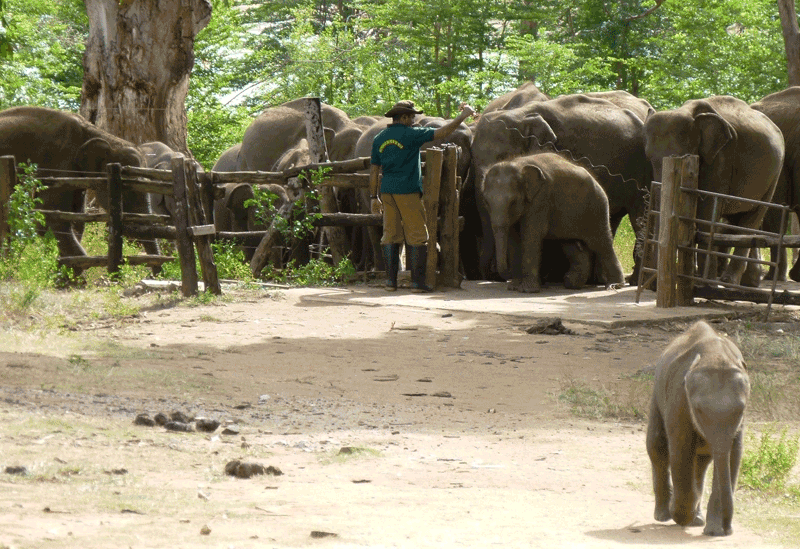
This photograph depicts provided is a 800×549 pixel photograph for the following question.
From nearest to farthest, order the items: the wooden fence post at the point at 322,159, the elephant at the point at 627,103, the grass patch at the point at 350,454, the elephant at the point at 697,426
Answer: the elephant at the point at 697,426 < the grass patch at the point at 350,454 < the wooden fence post at the point at 322,159 < the elephant at the point at 627,103

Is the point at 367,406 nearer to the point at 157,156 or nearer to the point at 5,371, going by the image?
the point at 5,371

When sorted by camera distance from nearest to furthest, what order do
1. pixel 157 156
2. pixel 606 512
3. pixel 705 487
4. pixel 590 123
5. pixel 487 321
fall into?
pixel 606 512 < pixel 705 487 < pixel 487 321 < pixel 590 123 < pixel 157 156

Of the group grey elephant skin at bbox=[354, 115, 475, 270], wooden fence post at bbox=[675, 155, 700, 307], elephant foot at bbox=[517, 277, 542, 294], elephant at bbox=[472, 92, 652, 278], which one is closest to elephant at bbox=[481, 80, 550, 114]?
elephant at bbox=[472, 92, 652, 278]

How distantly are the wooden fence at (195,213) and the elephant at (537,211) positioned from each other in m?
0.56

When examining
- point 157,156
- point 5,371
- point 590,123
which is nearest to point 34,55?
point 157,156

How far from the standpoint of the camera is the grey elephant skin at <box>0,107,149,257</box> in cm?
1467

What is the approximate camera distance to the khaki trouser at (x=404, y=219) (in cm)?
1337

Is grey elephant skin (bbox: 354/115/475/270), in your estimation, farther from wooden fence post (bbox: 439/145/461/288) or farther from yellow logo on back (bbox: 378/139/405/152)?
yellow logo on back (bbox: 378/139/405/152)

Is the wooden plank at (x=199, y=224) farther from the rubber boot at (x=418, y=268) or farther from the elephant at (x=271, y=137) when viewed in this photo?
the elephant at (x=271, y=137)

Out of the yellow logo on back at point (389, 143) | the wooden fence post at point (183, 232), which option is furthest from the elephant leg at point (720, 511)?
the yellow logo on back at point (389, 143)

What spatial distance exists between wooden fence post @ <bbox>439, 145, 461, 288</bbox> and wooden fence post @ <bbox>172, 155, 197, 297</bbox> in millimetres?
3354

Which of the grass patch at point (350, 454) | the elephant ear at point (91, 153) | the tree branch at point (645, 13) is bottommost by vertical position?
the grass patch at point (350, 454)

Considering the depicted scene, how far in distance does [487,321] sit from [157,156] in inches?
348

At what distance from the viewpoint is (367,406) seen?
289 inches
